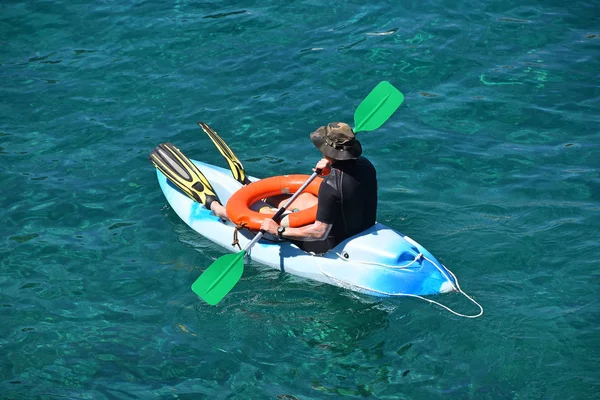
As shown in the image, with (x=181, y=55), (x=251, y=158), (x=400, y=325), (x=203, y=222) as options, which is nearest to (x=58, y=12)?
(x=181, y=55)

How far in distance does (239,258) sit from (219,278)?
27 cm

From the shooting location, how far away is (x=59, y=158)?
8648 mm

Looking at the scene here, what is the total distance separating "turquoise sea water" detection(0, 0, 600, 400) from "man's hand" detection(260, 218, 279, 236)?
1.38ft

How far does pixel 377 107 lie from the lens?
700 cm

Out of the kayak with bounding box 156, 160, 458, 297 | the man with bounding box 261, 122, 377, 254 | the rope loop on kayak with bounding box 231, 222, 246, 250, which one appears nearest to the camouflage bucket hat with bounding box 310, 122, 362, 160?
the man with bounding box 261, 122, 377, 254

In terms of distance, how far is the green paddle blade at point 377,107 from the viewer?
22.6 ft

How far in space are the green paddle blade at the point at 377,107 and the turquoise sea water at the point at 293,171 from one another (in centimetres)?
101

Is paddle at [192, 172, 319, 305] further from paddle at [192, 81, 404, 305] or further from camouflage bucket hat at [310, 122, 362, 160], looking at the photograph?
camouflage bucket hat at [310, 122, 362, 160]

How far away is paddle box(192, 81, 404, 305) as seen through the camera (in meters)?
6.23

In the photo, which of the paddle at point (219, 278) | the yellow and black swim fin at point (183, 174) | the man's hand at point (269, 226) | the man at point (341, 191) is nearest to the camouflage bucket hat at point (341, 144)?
the man at point (341, 191)

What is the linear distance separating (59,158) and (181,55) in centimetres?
253

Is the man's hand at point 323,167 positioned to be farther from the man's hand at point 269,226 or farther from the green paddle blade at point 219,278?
the green paddle blade at point 219,278

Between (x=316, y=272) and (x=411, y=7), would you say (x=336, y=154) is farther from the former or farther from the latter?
(x=411, y=7)

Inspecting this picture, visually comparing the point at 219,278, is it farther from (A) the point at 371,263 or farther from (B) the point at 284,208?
(A) the point at 371,263
